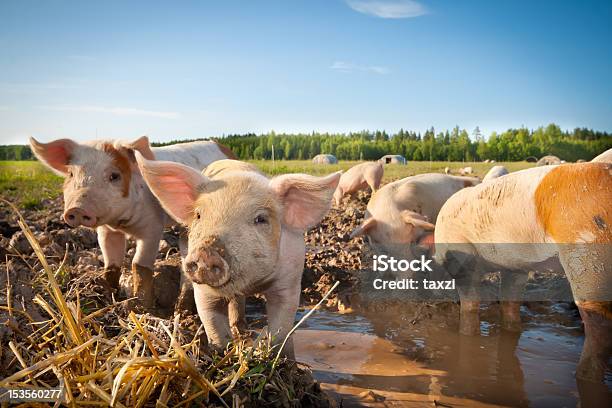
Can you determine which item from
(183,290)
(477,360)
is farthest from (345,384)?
(183,290)

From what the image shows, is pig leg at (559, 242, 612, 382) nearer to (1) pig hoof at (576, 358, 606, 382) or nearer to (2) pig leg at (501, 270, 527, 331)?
(1) pig hoof at (576, 358, 606, 382)

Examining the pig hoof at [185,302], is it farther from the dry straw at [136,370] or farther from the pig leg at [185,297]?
the dry straw at [136,370]

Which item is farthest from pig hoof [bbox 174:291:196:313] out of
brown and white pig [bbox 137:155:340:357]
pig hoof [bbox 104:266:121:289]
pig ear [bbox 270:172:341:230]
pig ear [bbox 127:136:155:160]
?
pig ear [bbox 270:172:341:230]

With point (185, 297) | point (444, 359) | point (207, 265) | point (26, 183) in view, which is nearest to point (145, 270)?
point (185, 297)

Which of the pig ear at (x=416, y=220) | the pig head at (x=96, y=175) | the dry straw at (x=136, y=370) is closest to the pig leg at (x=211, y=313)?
the dry straw at (x=136, y=370)

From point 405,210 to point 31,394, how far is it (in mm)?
5223

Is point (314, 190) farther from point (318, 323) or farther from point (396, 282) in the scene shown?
point (396, 282)

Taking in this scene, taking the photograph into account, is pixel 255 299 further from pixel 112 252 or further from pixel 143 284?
pixel 112 252

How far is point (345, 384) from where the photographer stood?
320 centimetres

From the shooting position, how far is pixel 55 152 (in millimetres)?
4465

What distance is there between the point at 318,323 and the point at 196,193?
→ 2.12 m

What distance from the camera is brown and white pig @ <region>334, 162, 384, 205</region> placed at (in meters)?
12.5

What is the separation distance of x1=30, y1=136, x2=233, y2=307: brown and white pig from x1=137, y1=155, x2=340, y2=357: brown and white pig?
56.0 inches

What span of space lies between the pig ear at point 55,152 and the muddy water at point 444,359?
8.22 ft
